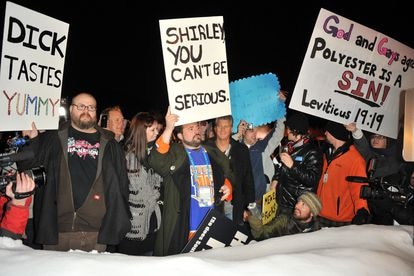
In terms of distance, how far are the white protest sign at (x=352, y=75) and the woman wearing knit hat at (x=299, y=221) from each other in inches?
37.2

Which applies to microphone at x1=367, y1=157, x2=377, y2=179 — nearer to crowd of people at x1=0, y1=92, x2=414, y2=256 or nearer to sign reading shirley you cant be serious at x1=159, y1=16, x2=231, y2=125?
crowd of people at x1=0, y1=92, x2=414, y2=256

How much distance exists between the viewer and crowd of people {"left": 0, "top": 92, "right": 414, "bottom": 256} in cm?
385

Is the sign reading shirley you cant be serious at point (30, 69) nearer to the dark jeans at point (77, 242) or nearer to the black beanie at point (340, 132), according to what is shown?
the dark jeans at point (77, 242)

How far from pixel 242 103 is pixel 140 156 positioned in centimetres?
202

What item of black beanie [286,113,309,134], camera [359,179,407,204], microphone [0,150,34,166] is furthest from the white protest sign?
microphone [0,150,34,166]

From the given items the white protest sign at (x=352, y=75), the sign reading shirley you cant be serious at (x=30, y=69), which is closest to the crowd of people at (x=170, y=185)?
the sign reading shirley you cant be serious at (x=30, y=69)

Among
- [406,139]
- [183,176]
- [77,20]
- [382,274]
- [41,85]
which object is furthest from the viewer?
[77,20]

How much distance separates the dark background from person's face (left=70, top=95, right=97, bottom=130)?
57.2ft

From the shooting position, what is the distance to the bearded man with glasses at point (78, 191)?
382 centimetres

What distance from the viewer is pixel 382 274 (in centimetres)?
180

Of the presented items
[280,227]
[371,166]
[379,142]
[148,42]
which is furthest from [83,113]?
[148,42]

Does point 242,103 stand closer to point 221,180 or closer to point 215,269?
point 221,180

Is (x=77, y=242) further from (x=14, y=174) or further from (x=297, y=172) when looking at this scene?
(x=297, y=172)

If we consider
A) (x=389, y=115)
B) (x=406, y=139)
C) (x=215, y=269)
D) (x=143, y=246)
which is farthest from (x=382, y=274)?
(x=389, y=115)
